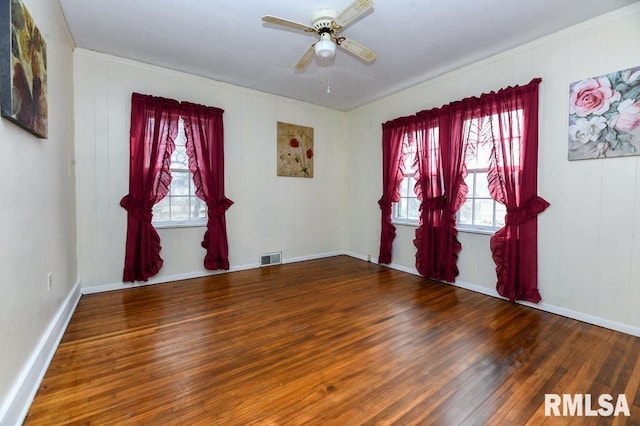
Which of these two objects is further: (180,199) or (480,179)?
(180,199)

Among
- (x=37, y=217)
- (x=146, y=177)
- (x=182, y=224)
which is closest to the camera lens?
(x=37, y=217)

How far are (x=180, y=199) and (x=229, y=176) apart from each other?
0.75m

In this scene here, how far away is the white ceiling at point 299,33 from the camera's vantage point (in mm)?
2508

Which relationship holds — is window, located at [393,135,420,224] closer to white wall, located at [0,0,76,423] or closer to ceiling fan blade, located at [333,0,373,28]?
ceiling fan blade, located at [333,0,373,28]

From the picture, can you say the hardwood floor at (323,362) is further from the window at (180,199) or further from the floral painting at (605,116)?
the floral painting at (605,116)

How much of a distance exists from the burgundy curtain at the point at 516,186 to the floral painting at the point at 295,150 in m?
2.79

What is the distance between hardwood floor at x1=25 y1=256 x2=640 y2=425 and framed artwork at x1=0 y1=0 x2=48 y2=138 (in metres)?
1.59

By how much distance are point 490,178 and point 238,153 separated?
11.2ft

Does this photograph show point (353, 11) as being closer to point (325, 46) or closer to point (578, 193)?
point (325, 46)

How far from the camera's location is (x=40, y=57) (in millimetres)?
1934

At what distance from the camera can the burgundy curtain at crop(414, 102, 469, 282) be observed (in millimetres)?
3625

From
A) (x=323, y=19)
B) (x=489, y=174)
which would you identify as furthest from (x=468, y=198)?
(x=323, y=19)

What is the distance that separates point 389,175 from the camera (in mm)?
4539

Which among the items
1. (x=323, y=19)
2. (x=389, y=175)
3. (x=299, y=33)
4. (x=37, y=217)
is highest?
(x=299, y=33)
